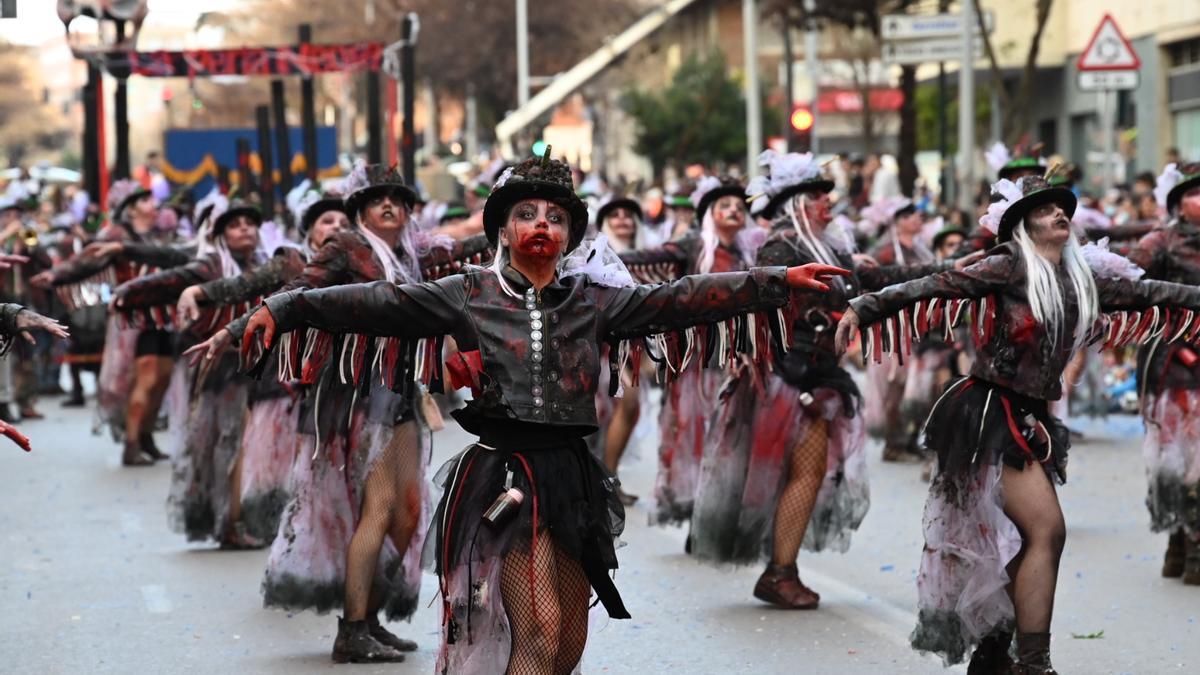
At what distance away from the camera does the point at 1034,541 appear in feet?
25.0

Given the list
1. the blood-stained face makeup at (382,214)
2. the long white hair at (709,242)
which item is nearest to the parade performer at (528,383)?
the blood-stained face makeup at (382,214)

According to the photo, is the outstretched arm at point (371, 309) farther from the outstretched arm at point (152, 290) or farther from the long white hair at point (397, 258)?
the outstretched arm at point (152, 290)

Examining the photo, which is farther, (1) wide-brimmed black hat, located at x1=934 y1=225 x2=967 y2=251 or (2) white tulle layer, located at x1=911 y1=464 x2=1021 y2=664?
(1) wide-brimmed black hat, located at x1=934 y1=225 x2=967 y2=251

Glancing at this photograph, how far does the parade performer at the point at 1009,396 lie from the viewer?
7625mm

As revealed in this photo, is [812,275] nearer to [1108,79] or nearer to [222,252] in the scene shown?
[222,252]

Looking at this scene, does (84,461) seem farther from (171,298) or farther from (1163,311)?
(1163,311)

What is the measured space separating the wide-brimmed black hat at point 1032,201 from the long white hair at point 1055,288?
0.11 feet

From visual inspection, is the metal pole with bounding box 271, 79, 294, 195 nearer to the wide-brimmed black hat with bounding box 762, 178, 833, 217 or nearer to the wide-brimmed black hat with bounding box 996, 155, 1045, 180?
the wide-brimmed black hat with bounding box 996, 155, 1045, 180

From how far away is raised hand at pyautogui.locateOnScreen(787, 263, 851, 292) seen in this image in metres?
6.33

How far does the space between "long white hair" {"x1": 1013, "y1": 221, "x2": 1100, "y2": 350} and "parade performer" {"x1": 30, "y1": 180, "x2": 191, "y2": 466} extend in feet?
22.5

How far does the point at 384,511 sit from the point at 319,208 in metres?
2.13

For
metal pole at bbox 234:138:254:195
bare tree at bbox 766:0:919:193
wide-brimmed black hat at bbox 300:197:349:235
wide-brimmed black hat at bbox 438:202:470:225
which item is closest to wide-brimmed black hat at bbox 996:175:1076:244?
wide-brimmed black hat at bbox 300:197:349:235

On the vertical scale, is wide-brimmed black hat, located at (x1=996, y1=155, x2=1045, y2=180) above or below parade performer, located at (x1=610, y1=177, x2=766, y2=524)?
above

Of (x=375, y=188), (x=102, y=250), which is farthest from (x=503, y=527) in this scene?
(x=102, y=250)
